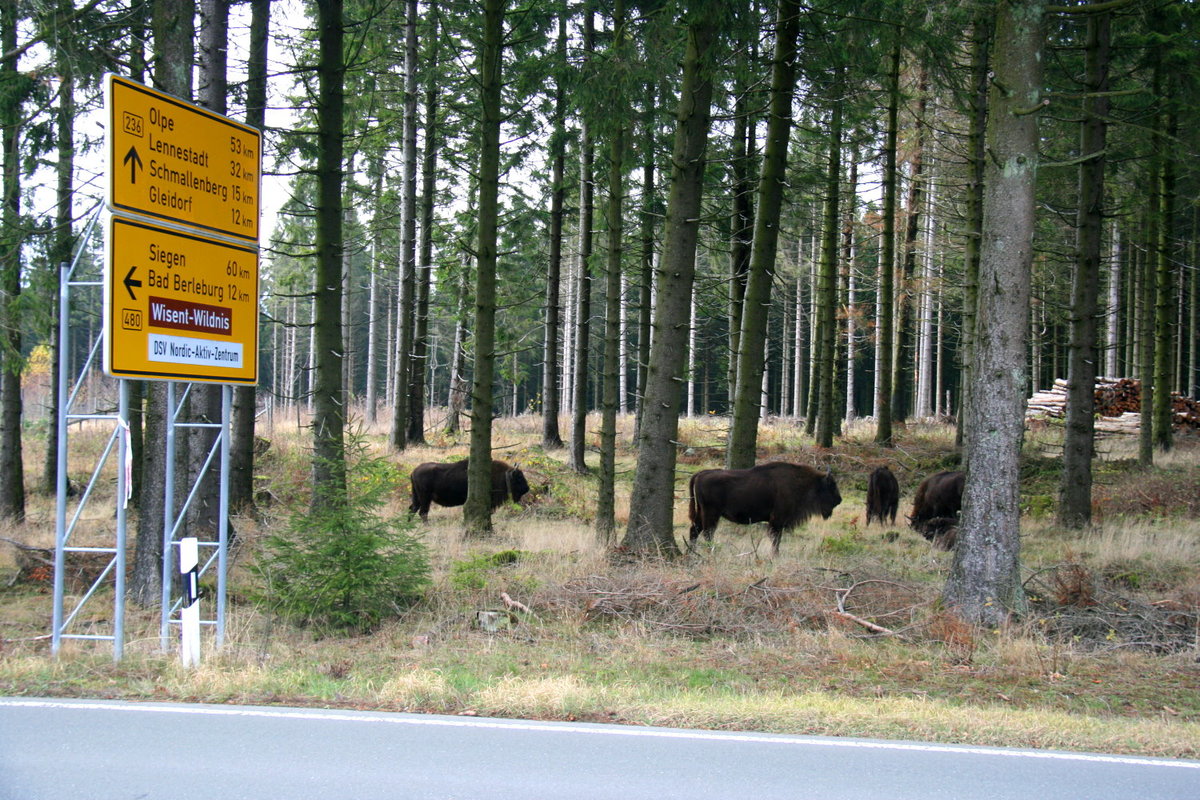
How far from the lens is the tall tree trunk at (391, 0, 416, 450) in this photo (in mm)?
24156

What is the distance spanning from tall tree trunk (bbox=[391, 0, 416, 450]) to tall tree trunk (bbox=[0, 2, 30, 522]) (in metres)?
8.81

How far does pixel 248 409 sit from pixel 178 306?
7.98 m

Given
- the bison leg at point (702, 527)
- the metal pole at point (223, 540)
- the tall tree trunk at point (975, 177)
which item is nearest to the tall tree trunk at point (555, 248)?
the tall tree trunk at point (975, 177)

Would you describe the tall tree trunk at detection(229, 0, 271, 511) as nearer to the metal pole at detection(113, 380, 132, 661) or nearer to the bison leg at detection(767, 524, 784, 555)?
the metal pole at detection(113, 380, 132, 661)

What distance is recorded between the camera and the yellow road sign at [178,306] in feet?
27.0

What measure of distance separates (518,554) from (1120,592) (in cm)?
787

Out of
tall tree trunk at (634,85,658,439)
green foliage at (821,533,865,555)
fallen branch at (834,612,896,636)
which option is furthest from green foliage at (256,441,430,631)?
tall tree trunk at (634,85,658,439)

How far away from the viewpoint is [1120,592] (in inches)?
440

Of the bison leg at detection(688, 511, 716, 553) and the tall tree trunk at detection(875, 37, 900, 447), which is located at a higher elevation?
the tall tree trunk at detection(875, 37, 900, 447)

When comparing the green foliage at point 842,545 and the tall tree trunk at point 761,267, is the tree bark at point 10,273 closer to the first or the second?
the tall tree trunk at point 761,267

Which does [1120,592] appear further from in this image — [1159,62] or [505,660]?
[1159,62]

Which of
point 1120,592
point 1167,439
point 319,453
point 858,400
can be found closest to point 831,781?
point 1120,592

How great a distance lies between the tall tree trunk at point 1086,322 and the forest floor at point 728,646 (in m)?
0.79

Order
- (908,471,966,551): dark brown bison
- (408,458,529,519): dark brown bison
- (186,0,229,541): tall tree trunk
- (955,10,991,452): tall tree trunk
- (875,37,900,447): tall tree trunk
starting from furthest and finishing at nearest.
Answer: (875,37,900,447): tall tree trunk < (408,458,529,519): dark brown bison < (955,10,991,452): tall tree trunk < (908,471,966,551): dark brown bison < (186,0,229,541): tall tree trunk
